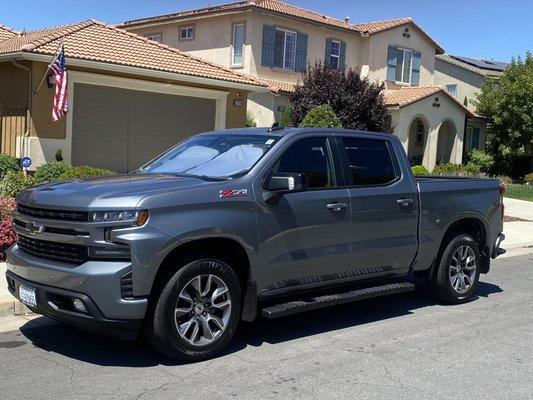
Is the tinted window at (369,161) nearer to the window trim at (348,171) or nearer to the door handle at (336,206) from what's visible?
the window trim at (348,171)

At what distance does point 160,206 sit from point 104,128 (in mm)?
12683

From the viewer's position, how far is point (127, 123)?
1756 centimetres

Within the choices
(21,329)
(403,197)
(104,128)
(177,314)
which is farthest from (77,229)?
(104,128)

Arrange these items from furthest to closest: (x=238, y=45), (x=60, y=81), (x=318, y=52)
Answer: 1. (x=318, y=52)
2. (x=238, y=45)
3. (x=60, y=81)

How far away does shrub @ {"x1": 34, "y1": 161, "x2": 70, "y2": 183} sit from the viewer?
14.3 m

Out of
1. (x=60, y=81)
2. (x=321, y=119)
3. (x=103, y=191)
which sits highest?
(x=60, y=81)

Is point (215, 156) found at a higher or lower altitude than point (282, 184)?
higher

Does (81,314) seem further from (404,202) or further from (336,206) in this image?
(404,202)

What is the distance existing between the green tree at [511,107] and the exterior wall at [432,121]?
2.28 metres

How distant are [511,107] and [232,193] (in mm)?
28631

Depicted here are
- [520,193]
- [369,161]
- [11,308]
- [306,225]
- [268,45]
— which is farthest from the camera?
[268,45]

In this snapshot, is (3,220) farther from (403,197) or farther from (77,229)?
(403,197)

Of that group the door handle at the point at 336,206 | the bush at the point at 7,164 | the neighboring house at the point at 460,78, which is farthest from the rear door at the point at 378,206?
the neighboring house at the point at 460,78

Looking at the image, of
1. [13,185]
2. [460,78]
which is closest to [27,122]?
[13,185]
